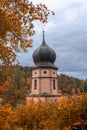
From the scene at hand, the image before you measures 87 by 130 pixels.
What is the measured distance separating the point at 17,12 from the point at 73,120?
25469mm

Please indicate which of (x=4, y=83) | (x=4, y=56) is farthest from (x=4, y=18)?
(x=4, y=83)

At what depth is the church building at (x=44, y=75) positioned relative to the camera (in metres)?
57.7

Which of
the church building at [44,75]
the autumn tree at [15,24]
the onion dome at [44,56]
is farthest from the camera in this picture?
the onion dome at [44,56]

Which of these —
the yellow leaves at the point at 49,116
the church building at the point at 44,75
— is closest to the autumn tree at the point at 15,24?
the yellow leaves at the point at 49,116

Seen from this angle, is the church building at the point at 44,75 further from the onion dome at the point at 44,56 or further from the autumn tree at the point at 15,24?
the autumn tree at the point at 15,24

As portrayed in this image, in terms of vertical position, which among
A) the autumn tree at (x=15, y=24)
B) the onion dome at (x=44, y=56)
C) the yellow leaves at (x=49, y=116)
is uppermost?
the onion dome at (x=44, y=56)

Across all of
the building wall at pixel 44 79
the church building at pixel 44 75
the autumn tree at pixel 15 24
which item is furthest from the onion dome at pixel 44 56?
the autumn tree at pixel 15 24

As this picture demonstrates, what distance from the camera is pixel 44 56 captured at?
58.7 meters

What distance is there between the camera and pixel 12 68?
36.9 feet

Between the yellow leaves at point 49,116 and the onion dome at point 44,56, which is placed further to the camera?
the onion dome at point 44,56

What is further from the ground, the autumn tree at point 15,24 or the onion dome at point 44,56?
the onion dome at point 44,56

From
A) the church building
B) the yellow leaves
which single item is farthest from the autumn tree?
the church building

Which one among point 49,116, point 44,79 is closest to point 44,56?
point 44,79

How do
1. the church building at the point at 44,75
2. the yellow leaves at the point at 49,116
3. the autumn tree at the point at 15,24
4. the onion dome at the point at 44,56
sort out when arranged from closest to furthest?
the autumn tree at the point at 15,24 → the yellow leaves at the point at 49,116 → the church building at the point at 44,75 → the onion dome at the point at 44,56
